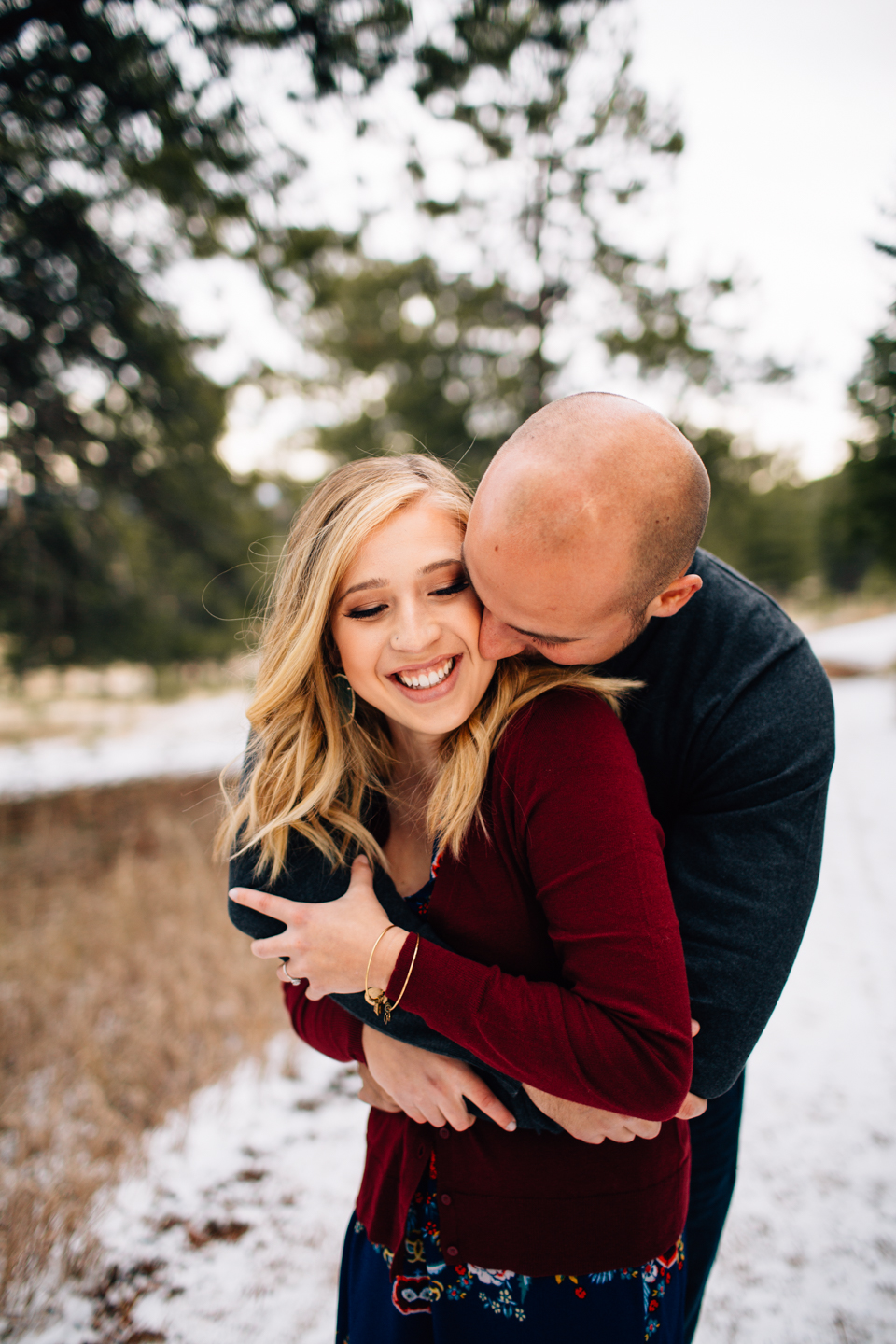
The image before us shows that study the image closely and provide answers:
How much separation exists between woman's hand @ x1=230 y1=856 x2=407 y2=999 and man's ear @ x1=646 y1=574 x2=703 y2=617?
0.81m

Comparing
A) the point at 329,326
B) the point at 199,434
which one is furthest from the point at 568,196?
the point at 199,434

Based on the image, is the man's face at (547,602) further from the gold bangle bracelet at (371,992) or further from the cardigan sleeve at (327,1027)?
the cardigan sleeve at (327,1027)

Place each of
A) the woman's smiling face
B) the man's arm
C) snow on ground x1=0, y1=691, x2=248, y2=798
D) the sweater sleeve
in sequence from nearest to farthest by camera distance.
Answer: the sweater sleeve → the man's arm → the woman's smiling face → snow on ground x1=0, y1=691, x2=248, y2=798

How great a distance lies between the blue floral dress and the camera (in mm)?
1308

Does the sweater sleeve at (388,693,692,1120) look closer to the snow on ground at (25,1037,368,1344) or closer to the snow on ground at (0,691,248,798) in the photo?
the snow on ground at (25,1037,368,1344)

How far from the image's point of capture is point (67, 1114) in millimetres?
3316

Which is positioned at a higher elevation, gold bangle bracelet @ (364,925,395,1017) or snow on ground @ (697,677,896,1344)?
gold bangle bracelet @ (364,925,395,1017)

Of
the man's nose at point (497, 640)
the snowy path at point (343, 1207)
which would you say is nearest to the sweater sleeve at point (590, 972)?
the man's nose at point (497, 640)

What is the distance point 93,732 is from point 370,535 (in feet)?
45.5

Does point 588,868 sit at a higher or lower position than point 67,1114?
higher

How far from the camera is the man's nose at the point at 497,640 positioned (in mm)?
1432

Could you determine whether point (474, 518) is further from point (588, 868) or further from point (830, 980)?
point (830, 980)

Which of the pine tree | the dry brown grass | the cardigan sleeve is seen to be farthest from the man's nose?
the dry brown grass

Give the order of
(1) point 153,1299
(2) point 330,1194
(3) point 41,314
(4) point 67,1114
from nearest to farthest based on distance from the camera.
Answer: (1) point 153,1299, (2) point 330,1194, (4) point 67,1114, (3) point 41,314
